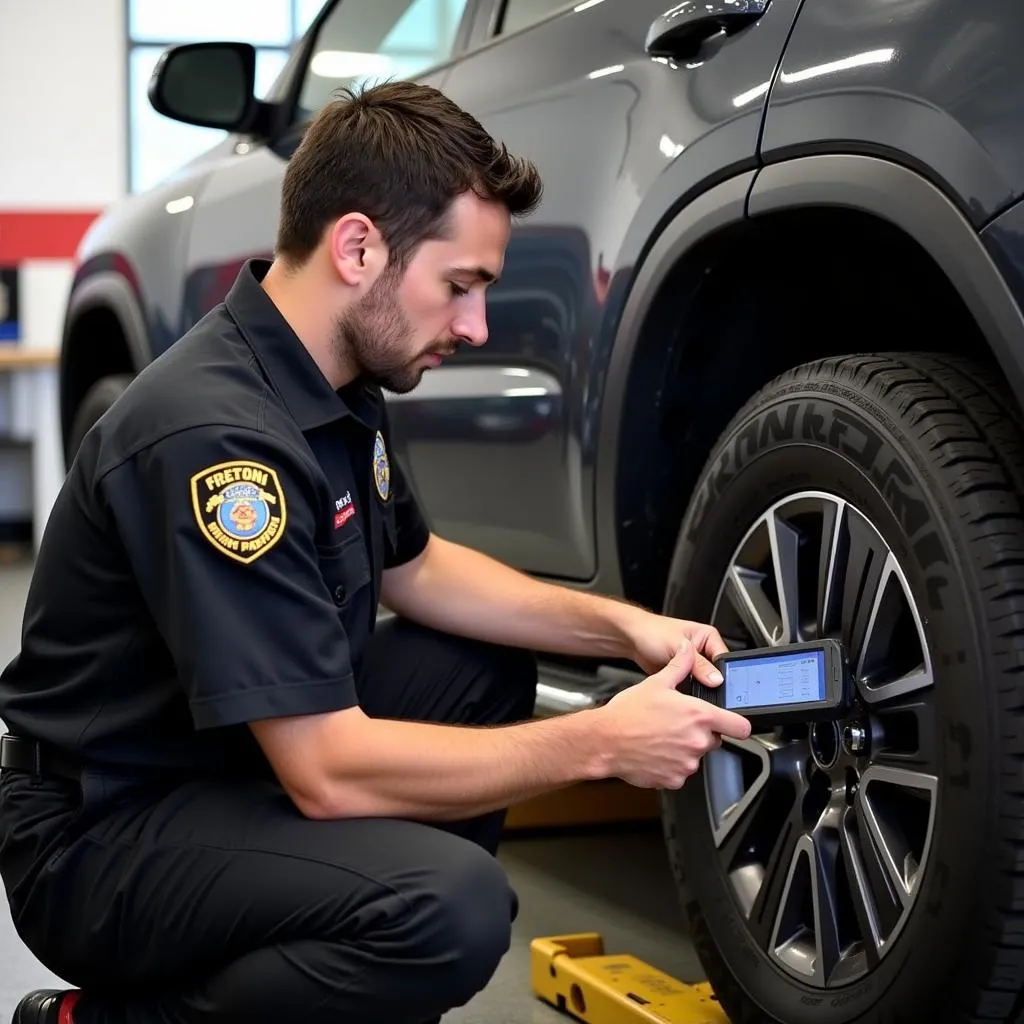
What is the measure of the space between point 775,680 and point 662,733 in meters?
0.11

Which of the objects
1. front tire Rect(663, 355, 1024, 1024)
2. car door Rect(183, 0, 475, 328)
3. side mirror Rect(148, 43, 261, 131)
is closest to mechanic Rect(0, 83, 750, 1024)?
front tire Rect(663, 355, 1024, 1024)

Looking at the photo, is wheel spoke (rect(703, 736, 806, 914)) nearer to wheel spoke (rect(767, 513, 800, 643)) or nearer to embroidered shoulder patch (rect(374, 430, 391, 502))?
wheel spoke (rect(767, 513, 800, 643))

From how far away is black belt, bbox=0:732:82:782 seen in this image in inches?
57.1

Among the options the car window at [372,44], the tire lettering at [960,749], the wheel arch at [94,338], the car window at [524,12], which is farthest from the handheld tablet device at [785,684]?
the wheel arch at [94,338]

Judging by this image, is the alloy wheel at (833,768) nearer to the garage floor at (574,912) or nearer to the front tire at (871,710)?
the front tire at (871,710)

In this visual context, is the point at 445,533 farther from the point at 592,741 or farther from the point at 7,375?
the point at 7,375

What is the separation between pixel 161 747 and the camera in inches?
56.4

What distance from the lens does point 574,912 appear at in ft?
7.05

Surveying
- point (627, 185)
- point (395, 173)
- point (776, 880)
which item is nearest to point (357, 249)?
point (395, 173)

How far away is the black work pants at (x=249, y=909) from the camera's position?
133cm

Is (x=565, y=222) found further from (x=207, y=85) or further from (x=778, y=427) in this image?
(x=207, y=85)

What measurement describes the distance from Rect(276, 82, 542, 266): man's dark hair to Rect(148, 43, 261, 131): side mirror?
4.02 ft

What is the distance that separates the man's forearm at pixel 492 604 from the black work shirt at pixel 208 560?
0.19 meters

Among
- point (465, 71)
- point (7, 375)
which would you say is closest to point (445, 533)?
point (465, 71)
